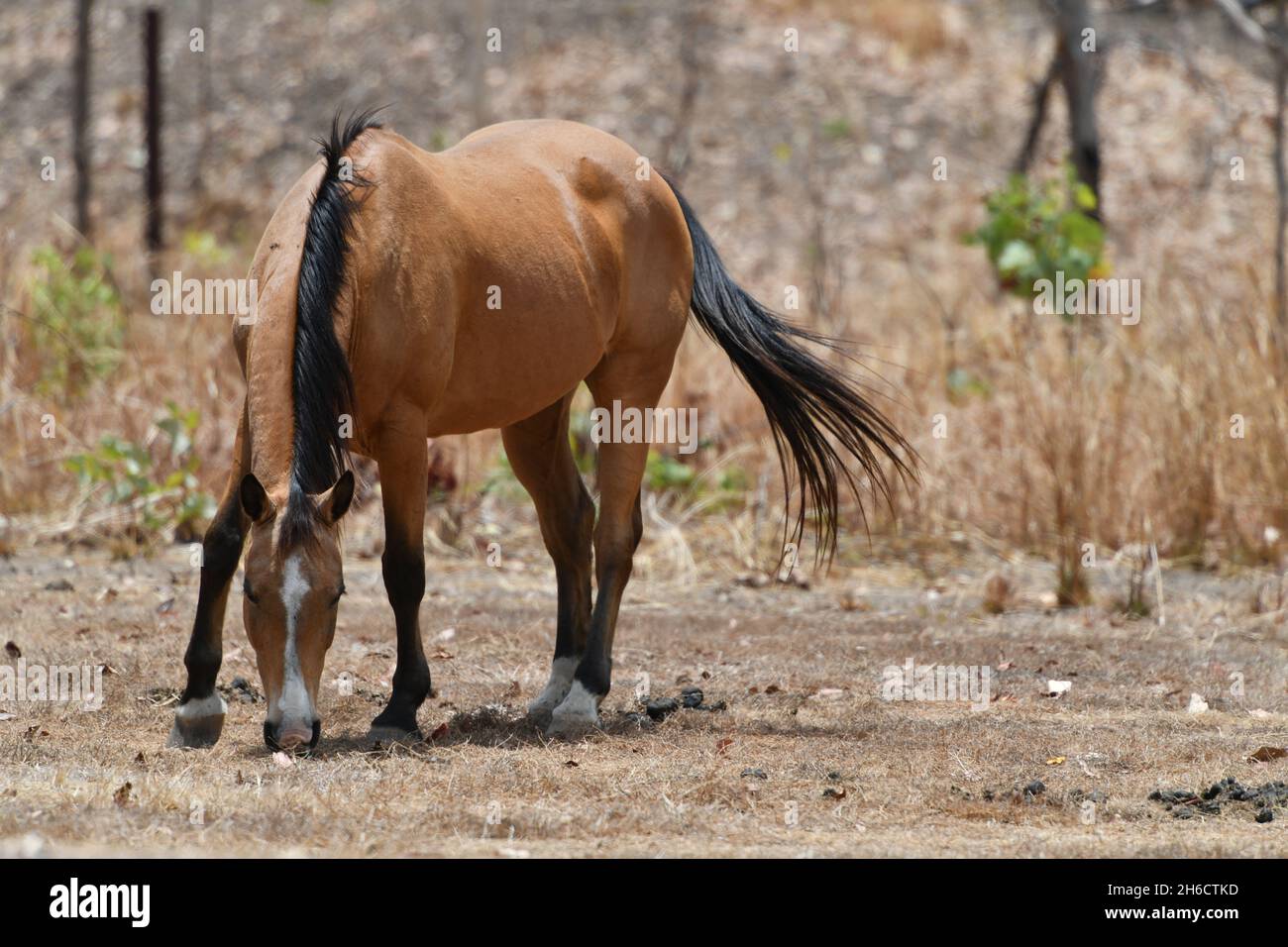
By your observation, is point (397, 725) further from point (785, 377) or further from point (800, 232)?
point (800, 232)

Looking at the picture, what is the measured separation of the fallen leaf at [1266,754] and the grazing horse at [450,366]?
6.26 ft

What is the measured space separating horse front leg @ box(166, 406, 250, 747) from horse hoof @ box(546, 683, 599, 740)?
113cm

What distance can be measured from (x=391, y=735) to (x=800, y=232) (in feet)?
55.4

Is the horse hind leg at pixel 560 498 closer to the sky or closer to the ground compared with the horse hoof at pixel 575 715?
closer to the sky

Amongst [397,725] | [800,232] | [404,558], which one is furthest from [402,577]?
[800,232]

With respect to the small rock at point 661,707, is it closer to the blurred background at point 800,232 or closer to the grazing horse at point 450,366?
the grazing horse at point 450,366

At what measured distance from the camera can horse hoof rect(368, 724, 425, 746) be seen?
17.2ft

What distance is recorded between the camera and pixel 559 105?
22938 millimetres

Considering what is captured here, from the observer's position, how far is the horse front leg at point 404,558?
17.4 feet

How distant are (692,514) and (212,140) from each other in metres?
16.2

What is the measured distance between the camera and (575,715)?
5754 millimetres

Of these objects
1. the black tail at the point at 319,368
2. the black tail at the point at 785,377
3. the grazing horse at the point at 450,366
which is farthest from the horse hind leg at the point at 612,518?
the black tail at the point at 319,368

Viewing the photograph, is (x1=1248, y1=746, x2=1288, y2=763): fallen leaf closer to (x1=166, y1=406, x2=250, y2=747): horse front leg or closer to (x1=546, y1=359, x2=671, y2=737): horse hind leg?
(x1=546, y1=359, x2=671, y2=737): horse hind leg

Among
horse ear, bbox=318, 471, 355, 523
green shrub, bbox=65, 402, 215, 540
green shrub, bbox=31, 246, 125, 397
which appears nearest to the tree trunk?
green shrub, bbox=31, 246, 125, 397
